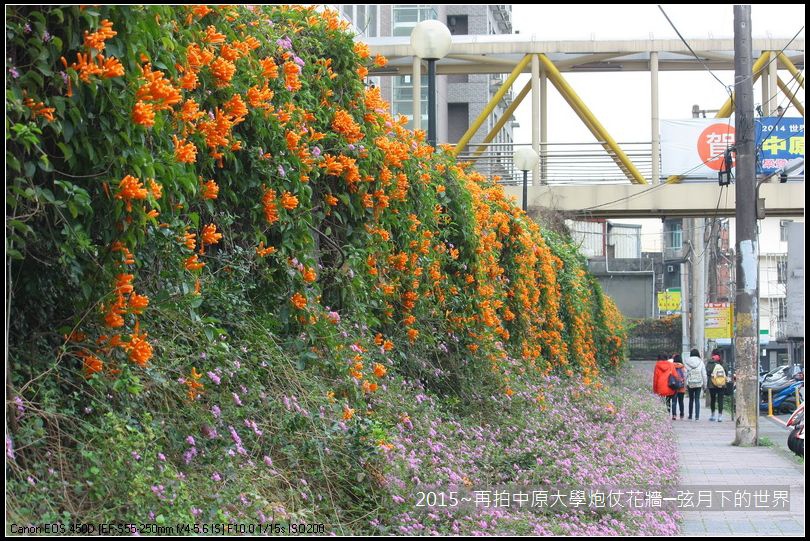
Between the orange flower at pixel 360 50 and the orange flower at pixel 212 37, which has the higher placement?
the orange flower at pixel 360 50

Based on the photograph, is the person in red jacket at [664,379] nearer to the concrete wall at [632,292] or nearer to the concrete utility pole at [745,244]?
the concrete utility pole at [745,244]

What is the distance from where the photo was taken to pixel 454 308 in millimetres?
10219

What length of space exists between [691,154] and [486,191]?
1351 cm

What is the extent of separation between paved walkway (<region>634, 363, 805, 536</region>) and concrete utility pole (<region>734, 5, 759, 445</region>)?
637mm

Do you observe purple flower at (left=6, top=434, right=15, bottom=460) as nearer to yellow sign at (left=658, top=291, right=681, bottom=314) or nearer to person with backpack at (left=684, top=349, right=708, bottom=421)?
person with backpack at (left=684, top=349, right=708, bottom=421)

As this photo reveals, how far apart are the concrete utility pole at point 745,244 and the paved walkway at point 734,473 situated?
2.09ft

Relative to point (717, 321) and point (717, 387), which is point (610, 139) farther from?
point (717, 321)

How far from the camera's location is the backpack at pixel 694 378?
72.5ft

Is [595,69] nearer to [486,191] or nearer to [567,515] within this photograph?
[486,191]

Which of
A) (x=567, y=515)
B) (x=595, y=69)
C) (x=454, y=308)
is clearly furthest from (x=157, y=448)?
(x=595, y=69)

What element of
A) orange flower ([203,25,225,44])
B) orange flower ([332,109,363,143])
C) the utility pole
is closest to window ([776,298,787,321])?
the utility pole

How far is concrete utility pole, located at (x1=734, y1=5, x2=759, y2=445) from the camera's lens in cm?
1577

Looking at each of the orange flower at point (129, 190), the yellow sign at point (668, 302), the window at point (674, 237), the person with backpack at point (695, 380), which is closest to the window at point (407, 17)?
the yellow sign at point (668, 302)

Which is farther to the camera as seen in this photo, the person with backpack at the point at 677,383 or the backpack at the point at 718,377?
the backpack at the point at 718,377
